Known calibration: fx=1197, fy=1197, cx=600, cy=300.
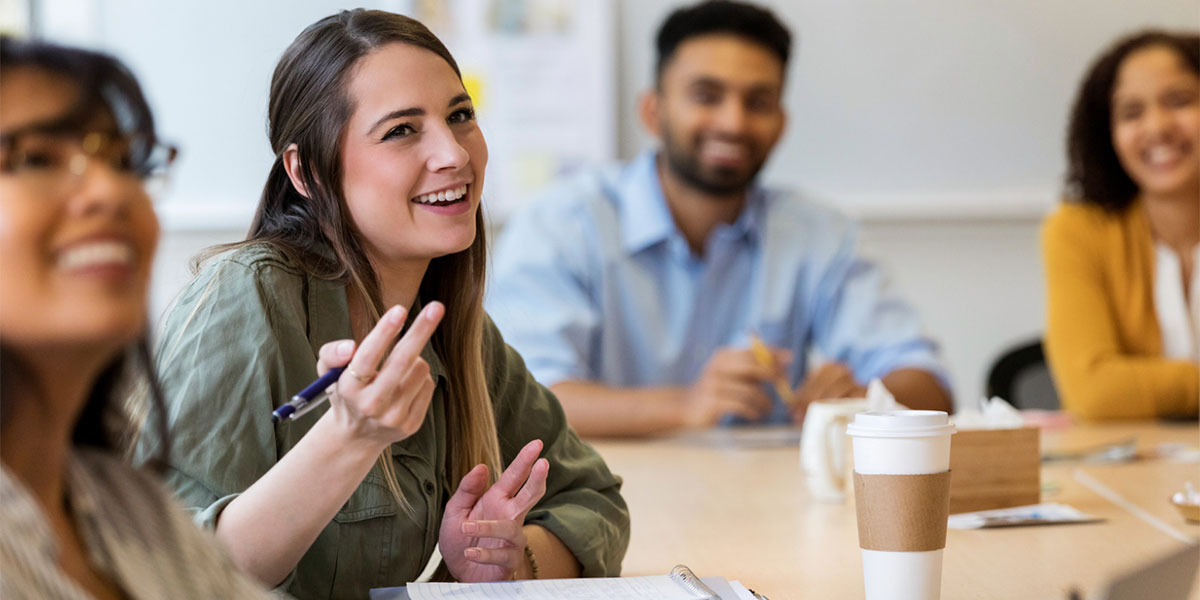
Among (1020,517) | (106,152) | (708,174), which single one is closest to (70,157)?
(106,152)

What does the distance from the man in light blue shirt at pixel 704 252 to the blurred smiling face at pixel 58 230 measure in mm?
1892

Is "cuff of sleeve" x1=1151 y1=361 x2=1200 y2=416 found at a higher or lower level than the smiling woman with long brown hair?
lower

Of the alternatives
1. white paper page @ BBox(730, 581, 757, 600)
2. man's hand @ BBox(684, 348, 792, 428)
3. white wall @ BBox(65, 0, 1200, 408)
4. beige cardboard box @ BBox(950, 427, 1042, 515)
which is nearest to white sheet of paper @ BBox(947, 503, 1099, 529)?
beige cardboard box @ BBox(950, 427, 1042, 515)

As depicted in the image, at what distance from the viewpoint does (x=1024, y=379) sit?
9.45ft

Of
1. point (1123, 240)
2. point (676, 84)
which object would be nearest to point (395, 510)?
point (676, 84)

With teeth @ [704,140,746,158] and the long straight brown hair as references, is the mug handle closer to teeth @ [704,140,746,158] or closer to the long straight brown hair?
the long straight brown hair

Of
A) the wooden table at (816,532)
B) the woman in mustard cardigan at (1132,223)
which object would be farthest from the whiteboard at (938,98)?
the wooden table at (816,532)

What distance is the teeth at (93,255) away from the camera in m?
0.55

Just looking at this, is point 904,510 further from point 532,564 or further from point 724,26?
point 724,26

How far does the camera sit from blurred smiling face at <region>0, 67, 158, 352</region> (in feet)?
1.77

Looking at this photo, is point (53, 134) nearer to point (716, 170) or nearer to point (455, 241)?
point (455, 241)

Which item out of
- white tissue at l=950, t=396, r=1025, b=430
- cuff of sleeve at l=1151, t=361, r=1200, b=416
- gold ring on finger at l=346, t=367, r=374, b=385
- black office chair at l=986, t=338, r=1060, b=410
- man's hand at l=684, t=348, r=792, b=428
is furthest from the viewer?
black office chair at l=986, t=338, r=1060, b=410

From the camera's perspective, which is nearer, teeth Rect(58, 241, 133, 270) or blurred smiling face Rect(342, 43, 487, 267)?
teeth Rect(58, 241, 133, 270)

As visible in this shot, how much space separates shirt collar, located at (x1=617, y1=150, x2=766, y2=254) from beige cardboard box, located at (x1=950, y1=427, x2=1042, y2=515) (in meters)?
1.27
